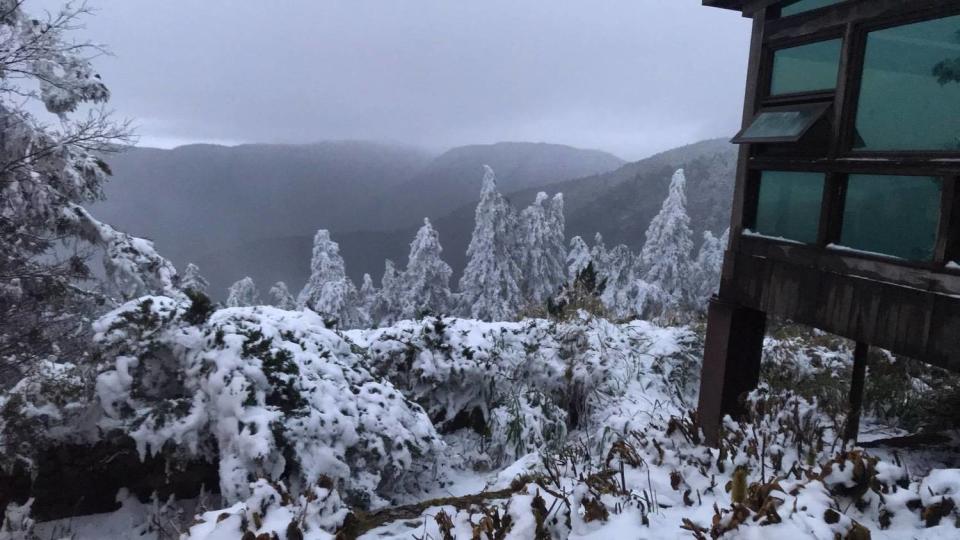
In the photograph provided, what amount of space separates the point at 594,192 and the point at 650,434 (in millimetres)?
112585

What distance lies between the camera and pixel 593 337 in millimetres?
8227

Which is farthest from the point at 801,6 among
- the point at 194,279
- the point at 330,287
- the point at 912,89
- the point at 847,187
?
the point at 330,287

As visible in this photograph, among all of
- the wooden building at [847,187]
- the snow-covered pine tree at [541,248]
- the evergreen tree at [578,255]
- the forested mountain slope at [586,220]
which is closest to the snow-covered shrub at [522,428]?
the wooden building at [847,187]

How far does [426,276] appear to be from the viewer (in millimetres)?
31672

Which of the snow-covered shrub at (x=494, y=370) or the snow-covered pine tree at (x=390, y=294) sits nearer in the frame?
the snow-covered shrub at (x=494, y=370)

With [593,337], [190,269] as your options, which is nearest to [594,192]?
[190,269]

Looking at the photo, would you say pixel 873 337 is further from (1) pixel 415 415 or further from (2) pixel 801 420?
(1) pixel 415 415

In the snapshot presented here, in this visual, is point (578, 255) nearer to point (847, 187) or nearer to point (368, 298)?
point (368, 298)

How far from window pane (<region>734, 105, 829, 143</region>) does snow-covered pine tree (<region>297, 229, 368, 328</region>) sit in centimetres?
2700

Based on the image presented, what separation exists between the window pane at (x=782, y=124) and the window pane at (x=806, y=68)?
237 mm

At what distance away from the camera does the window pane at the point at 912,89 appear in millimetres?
3928

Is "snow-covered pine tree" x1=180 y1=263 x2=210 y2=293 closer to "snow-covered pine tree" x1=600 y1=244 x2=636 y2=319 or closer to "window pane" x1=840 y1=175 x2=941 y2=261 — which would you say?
"snow-covered pine tree" x1=600 y1=244 x2=636 y2=319

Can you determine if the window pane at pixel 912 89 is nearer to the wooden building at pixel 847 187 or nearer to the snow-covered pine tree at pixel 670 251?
the wooden building at pixel 847 187

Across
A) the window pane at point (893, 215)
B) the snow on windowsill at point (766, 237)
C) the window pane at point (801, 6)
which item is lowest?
the snow on windowsill at point (766, 237)
